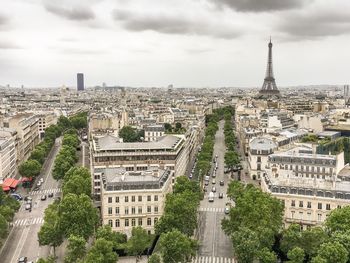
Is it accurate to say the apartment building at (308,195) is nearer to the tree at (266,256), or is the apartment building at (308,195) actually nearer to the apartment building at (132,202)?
the tree at (266,256)

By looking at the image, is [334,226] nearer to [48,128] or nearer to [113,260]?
[113,260]

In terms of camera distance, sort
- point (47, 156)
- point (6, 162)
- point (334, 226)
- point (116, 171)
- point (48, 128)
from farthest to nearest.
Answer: point (48, 128)
point (47, 156)
point (6, 162)
point (116, 171)
point (334, 226)

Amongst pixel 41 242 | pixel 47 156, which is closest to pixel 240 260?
pixel 41 242

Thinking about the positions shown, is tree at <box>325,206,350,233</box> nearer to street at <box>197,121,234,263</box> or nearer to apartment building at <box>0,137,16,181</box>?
street at <box>197,121,234,263</box>

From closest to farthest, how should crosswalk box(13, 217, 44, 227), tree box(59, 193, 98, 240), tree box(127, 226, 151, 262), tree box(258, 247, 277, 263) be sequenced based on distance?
1. tree box(258, 247, 277, 263)
2. tree box(127, 226, 151, 262)
3. tree box(59, 193, 98, 240)
4. crosswalk box(13, 217, 44, 227)

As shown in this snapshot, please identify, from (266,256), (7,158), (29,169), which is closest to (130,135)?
(29,169)

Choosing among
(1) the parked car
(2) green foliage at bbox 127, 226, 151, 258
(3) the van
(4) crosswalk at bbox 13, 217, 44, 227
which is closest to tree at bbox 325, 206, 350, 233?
(2) green foliage at bbox 127, 226, 151, 258
